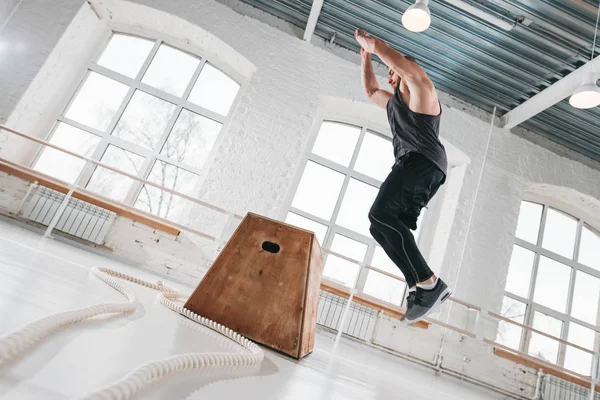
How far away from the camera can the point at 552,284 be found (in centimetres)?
564

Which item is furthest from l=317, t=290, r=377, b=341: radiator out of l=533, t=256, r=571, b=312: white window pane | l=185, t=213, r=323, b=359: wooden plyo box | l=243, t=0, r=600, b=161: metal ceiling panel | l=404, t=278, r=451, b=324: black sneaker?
l=243, t=0, r=600, b=161: metal ceiling panel

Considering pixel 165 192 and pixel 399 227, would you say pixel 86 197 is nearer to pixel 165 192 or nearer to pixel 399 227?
pixel 165 192

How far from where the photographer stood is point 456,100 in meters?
5.64

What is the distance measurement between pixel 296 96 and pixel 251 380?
4.75 m

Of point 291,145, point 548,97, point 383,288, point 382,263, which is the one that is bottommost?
point 383,288

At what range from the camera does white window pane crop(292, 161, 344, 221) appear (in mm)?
5301

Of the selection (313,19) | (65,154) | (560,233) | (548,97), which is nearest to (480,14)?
(548,97)

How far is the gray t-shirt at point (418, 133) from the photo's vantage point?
168cm

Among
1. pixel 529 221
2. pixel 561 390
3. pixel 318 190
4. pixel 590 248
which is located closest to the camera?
pixel 561 390

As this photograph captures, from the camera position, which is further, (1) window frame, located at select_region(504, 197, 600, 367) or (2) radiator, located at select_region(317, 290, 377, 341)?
(1) window frame, located at select_region(504, 197, 600, 367)

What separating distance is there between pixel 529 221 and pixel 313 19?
4.84 m

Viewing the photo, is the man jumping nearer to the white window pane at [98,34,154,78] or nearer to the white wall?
the white wall

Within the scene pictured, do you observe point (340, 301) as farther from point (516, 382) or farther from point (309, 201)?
point (516, 382)

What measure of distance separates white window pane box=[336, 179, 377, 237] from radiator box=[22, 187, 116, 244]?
10.5 feet
